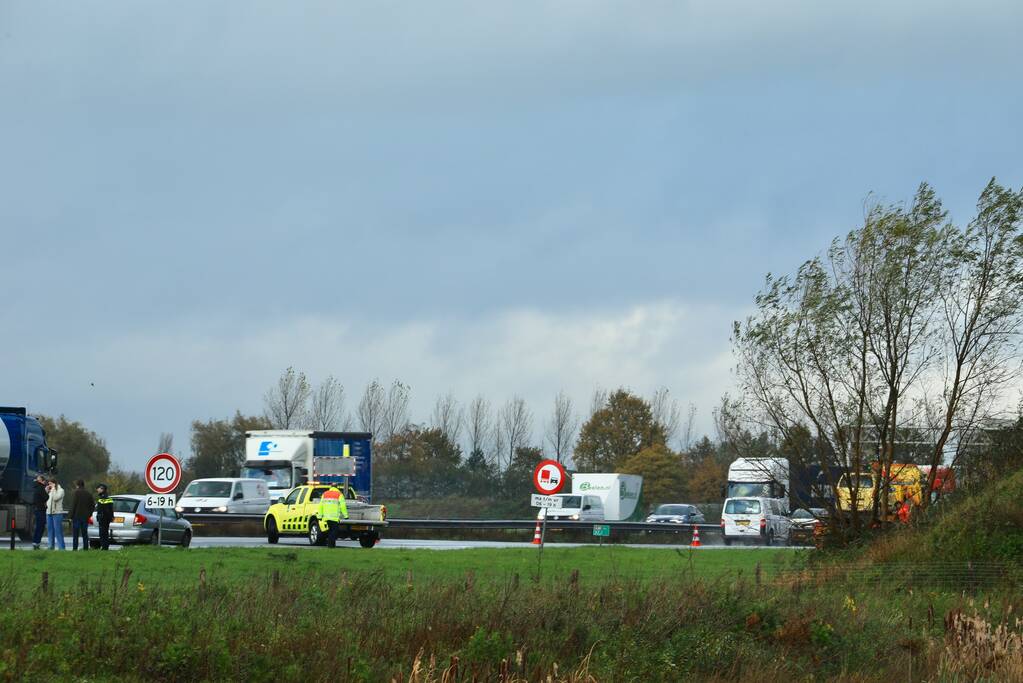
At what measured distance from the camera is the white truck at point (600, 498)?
204ft

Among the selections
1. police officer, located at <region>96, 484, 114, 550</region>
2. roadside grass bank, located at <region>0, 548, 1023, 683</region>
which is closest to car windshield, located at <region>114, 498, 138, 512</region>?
police officer, located at <region>96, 484, 114, 550</region>

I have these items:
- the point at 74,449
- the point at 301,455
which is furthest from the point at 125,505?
the point at 74,449

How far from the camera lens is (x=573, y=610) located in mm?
15695

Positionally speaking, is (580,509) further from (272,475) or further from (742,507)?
(272,475)

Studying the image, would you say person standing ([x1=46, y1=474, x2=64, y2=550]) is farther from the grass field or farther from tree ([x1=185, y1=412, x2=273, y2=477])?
tree ([x1=185, y1=412, x2=273, y2=477])

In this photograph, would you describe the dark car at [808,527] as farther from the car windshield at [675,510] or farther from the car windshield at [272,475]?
the car windshield at [675,510]

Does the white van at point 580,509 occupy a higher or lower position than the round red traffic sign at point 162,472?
lower

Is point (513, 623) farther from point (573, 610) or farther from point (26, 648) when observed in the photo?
point (26, 648)

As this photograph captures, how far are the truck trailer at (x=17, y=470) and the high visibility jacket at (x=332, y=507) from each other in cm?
723

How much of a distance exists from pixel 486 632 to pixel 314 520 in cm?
2508

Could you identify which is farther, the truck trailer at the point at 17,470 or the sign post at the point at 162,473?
the truck trailer at the point at 17,470

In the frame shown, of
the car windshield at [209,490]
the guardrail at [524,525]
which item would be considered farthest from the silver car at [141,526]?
the guardrail at [524,525]

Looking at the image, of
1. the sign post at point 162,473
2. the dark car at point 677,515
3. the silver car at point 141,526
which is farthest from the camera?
the dark car at point 677,515

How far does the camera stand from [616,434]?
94.0 meters
